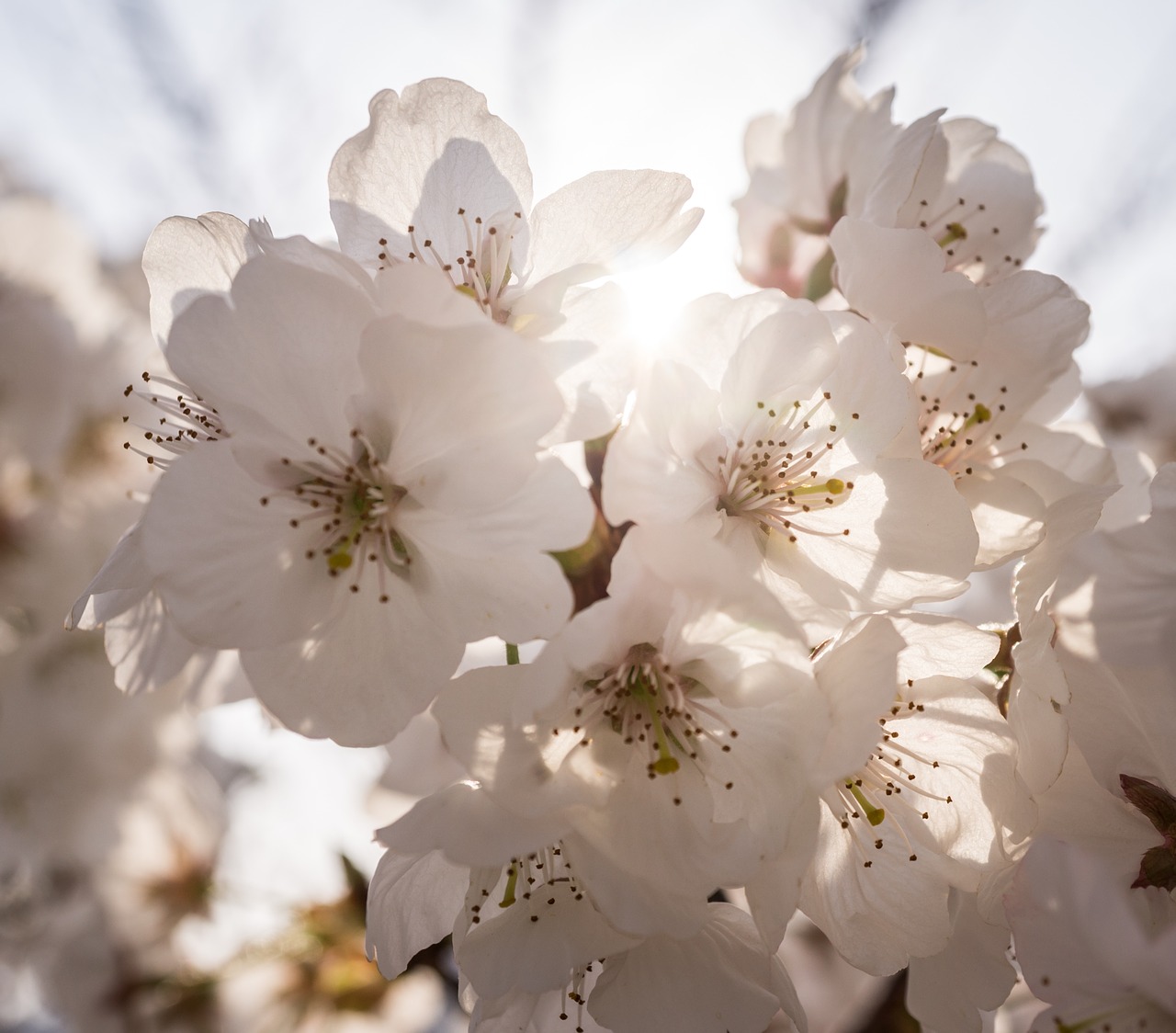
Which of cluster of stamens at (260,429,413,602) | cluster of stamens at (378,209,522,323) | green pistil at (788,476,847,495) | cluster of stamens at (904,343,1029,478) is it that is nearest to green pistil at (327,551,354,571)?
cluster of stamens at (260,429,413,602)

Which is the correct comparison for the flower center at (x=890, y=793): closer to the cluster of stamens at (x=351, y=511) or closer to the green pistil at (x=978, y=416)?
the green pistil at (x=978, y=416)

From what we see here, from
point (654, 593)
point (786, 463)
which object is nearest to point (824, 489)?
point (786, 463)

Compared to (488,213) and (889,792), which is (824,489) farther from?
(488,213)

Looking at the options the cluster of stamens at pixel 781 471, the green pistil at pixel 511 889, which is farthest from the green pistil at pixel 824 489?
the green pistil at pixel 511 889

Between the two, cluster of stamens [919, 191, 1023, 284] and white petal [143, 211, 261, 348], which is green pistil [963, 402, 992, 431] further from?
white petal [143, 211, 261, 348]

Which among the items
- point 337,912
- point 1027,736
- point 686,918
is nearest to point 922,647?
point 1027,736

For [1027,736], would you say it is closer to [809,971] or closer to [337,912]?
[337,912]

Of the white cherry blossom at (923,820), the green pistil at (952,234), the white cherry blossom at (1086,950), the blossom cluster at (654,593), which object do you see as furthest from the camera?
the green pistil at (952,234)
